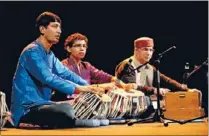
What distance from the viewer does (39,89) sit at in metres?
4.13

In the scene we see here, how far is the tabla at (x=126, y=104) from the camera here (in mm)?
4602

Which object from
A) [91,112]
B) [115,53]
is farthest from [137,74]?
[91,112]

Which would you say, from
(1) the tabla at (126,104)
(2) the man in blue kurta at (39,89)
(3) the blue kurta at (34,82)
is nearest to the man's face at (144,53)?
(1) the tabla at (126,104)

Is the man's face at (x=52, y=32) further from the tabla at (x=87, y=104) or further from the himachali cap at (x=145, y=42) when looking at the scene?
the himachali cap at (x=145, y=42)

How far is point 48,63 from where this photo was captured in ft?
13.8

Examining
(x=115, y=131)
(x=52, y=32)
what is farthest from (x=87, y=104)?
(x=52, y=32)

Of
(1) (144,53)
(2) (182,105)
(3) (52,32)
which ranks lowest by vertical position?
(2) (182,105)

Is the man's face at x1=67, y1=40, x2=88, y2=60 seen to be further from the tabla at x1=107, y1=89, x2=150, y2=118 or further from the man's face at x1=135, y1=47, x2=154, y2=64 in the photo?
the man's face at x1=135, y1=47, x2=154, y2=64

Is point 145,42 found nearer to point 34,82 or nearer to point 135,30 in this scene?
point 135,30

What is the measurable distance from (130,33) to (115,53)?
333 mm

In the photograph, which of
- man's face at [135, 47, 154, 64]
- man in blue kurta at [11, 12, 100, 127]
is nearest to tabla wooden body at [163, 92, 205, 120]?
man's face at [135, 47, 154, 64]

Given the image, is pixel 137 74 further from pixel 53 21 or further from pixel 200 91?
pixel 53 21

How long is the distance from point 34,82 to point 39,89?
9 centimetres

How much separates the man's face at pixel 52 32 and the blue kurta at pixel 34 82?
5.7 inches
